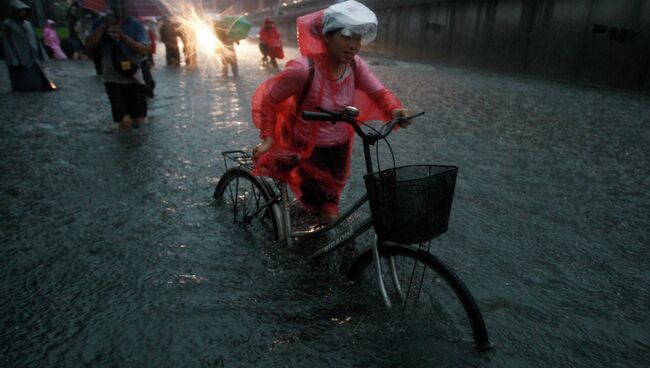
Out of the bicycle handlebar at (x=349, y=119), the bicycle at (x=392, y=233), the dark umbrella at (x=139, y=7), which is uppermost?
the dark umbrella at (x=139, y=7)

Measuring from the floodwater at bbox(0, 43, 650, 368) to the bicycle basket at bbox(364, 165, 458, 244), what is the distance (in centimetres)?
74

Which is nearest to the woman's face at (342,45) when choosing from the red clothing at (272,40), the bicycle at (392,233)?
the bicycle at (392,233)

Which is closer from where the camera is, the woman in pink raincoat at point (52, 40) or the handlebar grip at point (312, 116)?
the handlebar grip at point (312, 116)

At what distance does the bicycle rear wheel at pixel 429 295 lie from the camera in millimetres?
2176

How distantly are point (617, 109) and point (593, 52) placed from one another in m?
5.49

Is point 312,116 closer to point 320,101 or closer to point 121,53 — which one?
point 320,101

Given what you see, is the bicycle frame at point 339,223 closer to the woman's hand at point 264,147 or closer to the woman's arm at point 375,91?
the woman's arm at point 375,91

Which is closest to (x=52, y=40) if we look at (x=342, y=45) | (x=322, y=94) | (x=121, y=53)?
(x=121, y=53)

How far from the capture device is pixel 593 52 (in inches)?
557

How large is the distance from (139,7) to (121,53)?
2232mm

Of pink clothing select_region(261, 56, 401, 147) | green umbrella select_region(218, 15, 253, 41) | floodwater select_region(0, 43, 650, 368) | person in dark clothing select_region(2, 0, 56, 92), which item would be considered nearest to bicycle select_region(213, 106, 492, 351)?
floodwater select_region(0, 43, 650, 368)

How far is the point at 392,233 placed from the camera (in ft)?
6.52

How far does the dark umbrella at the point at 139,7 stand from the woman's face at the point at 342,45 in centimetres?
540

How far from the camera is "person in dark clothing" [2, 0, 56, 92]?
28.9 feet
